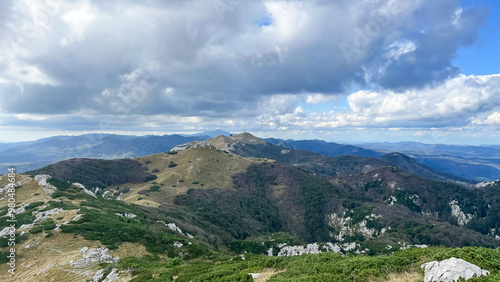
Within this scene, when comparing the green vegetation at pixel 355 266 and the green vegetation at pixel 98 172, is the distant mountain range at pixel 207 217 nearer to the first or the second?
the green vegetation at pixel 355 266

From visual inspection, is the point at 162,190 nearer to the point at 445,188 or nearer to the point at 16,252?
the point at 16,252

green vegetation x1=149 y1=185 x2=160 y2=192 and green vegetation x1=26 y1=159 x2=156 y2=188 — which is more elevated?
green vegetation x1=26 y1=159 x2=156 y2=188

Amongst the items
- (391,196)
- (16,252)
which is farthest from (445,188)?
(16,252)

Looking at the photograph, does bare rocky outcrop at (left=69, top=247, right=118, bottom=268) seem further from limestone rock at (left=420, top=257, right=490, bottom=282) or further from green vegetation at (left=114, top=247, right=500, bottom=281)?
limestone rock at (left=420, top=257, right=490, bottom=282)

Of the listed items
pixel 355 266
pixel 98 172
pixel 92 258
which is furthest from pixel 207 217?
pixel 355 266

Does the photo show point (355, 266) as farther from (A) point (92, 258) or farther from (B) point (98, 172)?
(B) point (98, 172)

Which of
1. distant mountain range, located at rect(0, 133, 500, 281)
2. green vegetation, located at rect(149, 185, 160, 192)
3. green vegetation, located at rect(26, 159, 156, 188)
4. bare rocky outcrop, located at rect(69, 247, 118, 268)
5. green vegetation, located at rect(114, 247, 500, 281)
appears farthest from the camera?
green vegetation, located at rect(26, 159, 156, 188)

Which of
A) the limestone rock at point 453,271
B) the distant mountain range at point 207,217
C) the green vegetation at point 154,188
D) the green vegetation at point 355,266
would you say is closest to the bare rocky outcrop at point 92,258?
the distant mountain range at point 207,217

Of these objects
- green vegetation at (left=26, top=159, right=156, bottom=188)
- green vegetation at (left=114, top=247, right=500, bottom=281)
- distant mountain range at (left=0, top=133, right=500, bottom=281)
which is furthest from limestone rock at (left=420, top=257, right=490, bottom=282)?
green vegetation at (left=26, top=159, right=156, bottom=188)

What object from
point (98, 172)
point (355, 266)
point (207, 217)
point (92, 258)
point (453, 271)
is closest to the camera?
point (453, 271)
